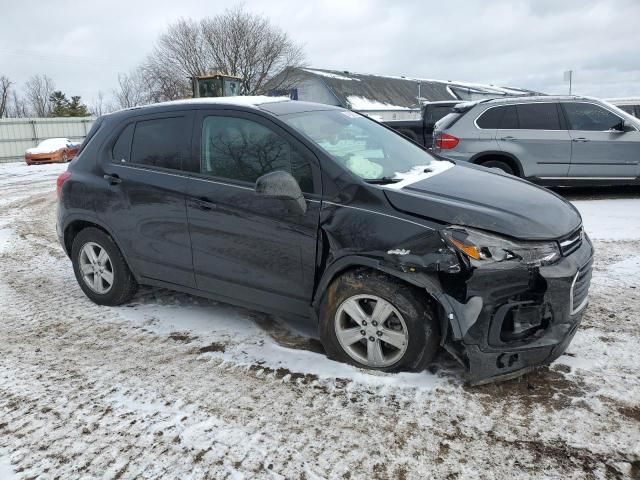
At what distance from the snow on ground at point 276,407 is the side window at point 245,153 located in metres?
1.21

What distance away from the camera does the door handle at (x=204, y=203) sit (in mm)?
3537

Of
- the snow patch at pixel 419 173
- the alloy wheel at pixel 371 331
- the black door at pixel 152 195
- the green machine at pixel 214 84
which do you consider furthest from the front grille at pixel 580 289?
the green machine at pixel 214 84

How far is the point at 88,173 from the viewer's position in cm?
429

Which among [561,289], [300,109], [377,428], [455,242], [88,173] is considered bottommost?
[377,428]

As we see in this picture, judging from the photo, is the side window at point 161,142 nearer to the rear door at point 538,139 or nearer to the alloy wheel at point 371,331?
the alloy wheel at point 371,331

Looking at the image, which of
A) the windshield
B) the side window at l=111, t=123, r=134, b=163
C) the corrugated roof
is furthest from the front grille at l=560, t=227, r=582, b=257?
the corrugated roof

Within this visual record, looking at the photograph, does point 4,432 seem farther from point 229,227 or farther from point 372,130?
point 372,130

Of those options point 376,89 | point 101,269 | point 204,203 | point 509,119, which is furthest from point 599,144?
point 376,89

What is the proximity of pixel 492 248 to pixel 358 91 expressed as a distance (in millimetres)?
40801

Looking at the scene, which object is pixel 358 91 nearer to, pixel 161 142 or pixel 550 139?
pixel 550 139

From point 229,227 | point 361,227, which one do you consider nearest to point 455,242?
point 361,227

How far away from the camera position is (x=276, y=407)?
281cm

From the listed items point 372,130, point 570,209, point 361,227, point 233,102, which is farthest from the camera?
point 372,130

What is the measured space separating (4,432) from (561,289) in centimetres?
309
